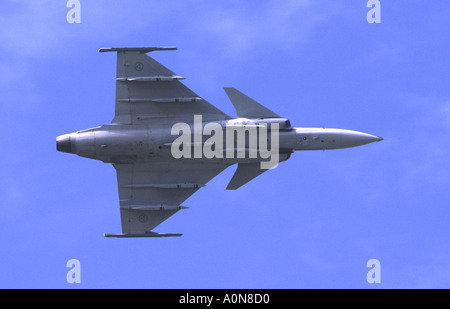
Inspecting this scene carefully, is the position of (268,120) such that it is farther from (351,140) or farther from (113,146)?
(113,146)

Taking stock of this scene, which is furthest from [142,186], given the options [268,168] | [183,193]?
[268,168]

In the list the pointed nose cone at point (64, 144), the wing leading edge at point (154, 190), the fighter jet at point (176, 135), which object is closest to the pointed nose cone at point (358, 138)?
the fighter jet at point (176, 135)

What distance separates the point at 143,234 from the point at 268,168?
4.87 m

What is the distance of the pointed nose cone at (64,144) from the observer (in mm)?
35062

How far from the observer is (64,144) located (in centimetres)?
3509

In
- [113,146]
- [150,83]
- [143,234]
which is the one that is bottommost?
[143,234]

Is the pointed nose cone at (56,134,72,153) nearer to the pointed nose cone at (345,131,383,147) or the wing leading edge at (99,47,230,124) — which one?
the wing leading edge at (99,47,230,124)

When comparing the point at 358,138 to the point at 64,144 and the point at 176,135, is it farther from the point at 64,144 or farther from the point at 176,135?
the point at 64,144

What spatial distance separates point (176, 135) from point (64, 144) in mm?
3724

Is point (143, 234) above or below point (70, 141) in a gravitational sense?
below

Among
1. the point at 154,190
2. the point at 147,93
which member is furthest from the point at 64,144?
the point at 154,190

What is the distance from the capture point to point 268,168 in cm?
3581

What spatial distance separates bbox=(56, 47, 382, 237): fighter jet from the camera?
3509 centimetres

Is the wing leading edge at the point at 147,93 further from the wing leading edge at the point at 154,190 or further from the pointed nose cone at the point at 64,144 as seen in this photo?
the wing leading edge at the point at 154,190
